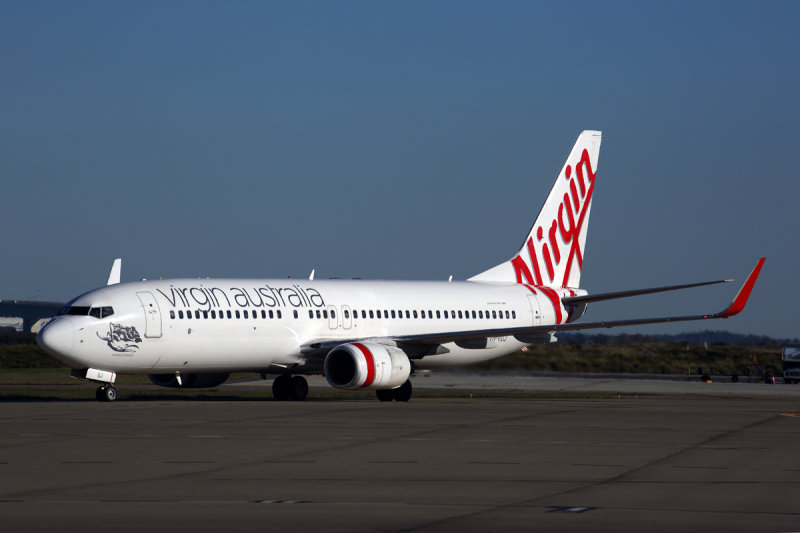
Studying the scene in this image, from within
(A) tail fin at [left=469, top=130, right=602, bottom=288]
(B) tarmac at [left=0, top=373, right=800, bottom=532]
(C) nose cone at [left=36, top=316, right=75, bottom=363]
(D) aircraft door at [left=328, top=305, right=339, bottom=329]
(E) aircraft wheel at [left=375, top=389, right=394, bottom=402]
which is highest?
(A) tail fin at [left=469, top=130, right=602, bottom=288]

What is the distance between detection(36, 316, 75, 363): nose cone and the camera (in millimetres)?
32438

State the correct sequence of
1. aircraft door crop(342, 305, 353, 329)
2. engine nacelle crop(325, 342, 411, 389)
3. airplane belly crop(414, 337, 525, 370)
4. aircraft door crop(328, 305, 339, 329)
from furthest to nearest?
airplane belly crop(414, 337, 525, 370) → aircraft door crop(342, 305, 353, 329) → aircraft door crop(328, 305, 339, 329) → engine nacelle crop(325, 342, 411, 389)

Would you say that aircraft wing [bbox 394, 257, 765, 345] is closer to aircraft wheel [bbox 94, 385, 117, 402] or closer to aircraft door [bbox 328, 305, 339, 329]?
aircraft door [bbox 328, 305, 339, 329]

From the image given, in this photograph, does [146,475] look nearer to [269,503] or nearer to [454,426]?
[269,503]

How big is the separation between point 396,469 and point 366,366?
17851mm

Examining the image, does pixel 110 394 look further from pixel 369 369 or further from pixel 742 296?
pixel 742 296

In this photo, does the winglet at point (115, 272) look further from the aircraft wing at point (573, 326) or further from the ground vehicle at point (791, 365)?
the ground vehicle at point (791, 365)

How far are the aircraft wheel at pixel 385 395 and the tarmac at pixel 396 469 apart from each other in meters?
6.25

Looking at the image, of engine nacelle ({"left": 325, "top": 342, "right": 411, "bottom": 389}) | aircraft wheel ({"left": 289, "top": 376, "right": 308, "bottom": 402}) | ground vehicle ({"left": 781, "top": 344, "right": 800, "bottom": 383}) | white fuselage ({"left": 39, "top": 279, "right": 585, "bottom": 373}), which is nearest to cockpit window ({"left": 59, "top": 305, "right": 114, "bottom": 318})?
white fuselage ({"left": 39, "top": 279, "right": 585, "bottom": 373})

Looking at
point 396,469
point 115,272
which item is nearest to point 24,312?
point 115,272

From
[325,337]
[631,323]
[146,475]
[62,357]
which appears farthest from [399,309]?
[146,475]

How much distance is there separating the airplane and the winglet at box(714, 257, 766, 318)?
43 mm

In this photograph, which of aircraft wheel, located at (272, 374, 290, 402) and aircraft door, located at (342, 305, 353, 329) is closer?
aircraft wheel, located at (272, 374, 290, 402)

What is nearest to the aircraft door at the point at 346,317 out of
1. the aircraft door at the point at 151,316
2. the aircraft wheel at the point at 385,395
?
the aircraft wheel at the point at 385,395
